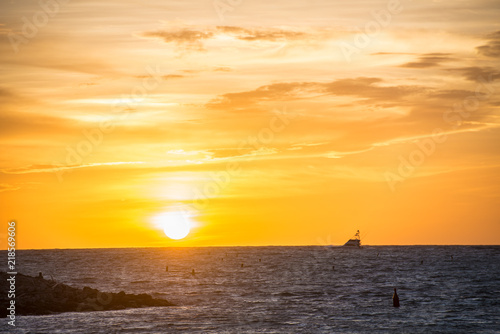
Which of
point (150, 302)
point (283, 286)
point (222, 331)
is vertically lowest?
point (222, 331)

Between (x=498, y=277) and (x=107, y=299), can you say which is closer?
(x=107, y=299)

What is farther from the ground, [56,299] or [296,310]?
[56,299]

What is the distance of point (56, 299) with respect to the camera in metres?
65.3

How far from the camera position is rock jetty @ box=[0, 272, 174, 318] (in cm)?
6181

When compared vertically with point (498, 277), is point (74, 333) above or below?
below

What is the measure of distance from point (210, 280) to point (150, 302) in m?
43.9

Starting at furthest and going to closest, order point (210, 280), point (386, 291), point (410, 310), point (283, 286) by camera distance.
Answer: point (210, 280) → point (283, 286) → point (386, 291) → point (410, 310)

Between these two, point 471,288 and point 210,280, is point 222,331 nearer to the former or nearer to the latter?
point 471,288

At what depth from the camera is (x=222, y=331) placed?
52812 mm

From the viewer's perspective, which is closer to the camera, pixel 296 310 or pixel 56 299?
pixel 56 299

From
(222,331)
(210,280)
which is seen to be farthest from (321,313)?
(210,280)

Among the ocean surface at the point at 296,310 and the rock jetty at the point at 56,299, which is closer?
the ocean surface at the point at 296,310

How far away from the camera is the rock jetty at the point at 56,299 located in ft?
203

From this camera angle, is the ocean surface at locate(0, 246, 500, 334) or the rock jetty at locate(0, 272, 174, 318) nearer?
the ocean surface at locate(0, 246, 500, 334)
